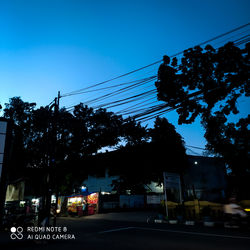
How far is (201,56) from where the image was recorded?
12.8 meters

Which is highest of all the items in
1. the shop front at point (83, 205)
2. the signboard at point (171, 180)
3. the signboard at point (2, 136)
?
the signboard at point (2, 136)

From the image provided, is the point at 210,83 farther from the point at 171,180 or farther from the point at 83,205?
the point at 83,205

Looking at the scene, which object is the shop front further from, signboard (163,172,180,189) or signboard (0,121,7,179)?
signboard (0,121,7,179)

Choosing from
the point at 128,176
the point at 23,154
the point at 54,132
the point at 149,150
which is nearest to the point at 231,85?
the point at 54,132

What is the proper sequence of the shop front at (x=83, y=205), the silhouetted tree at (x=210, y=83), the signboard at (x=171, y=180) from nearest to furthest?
the silhouetted tree at (x=210, y=83) → the signboard at (x=171, y=180) → the shop front at (x=83, y=205)

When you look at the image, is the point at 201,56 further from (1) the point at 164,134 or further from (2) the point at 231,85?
(1) the point at 164,134

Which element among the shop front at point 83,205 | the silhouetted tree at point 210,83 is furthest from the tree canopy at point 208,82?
the shop front at point 83,205

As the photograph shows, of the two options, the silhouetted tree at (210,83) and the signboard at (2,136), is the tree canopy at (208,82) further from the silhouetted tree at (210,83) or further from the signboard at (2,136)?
the signboard at (2,136)

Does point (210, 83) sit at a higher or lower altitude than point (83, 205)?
higher

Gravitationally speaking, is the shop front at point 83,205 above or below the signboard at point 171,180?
below

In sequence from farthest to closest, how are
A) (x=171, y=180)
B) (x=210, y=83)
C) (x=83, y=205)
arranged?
(x=83, y=205) → (x=171, y=180) → (x=210, y=83)

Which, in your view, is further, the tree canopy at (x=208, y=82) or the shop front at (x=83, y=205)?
the shop front at (x=83, y=205)

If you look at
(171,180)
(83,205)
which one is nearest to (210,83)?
(171,180)

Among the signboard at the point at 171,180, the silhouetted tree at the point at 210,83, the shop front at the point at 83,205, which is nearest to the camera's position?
the silhouetted tree at the point at 210,83
